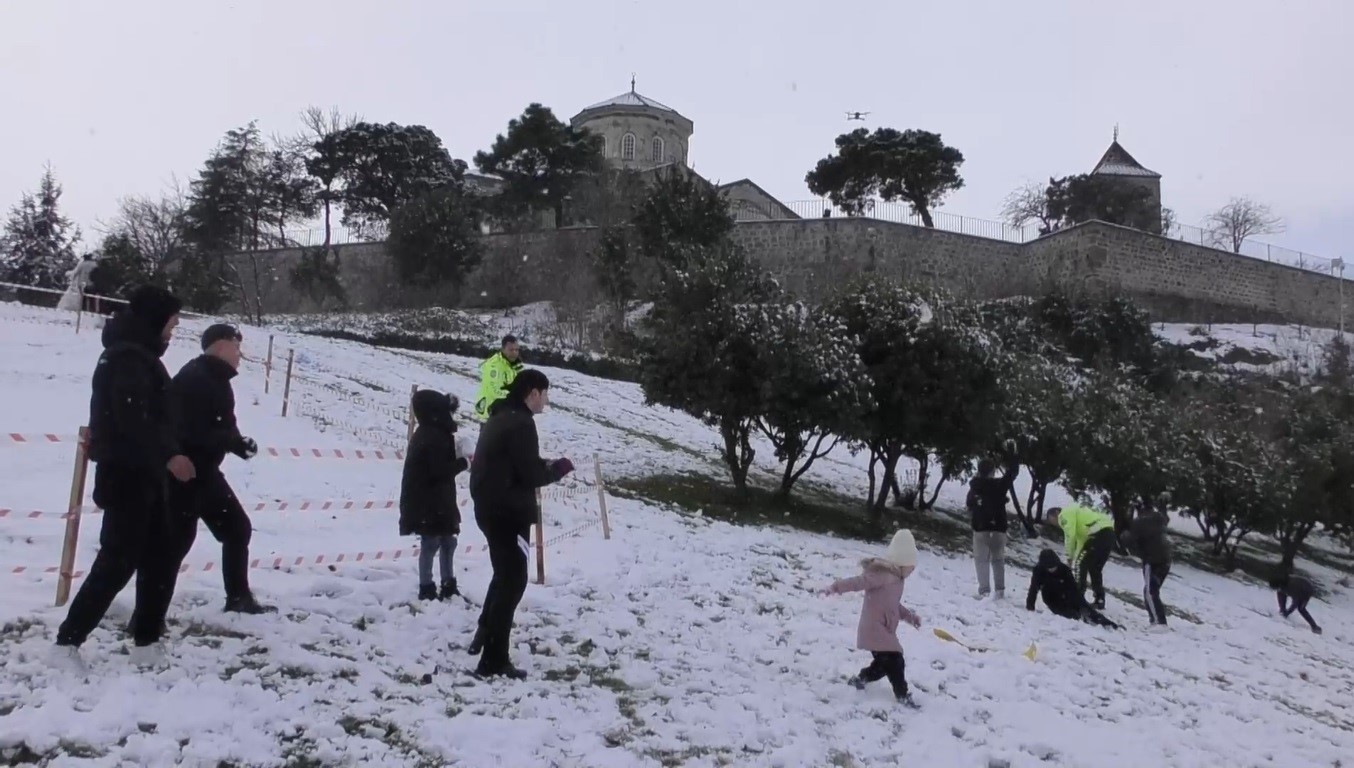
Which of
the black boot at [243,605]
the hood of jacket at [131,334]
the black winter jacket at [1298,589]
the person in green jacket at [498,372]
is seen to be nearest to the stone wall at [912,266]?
the black winter jacket at [1298,589]

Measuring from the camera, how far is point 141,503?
504 centimetres

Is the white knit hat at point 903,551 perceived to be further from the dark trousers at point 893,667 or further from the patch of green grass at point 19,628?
the patch of green grass at point 19,628

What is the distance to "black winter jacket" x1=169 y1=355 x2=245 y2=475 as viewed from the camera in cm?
565

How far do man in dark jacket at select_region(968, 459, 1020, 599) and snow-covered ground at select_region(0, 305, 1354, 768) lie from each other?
14.0 inches

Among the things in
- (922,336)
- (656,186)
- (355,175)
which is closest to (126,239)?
(355,175)

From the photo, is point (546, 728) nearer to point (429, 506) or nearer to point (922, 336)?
point (429, 506)

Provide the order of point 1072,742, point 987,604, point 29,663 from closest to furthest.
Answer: point 29,663
point 1072,742
point 987,604

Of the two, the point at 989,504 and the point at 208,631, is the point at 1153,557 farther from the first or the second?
the point at 208,631

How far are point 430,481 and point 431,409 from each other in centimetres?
54

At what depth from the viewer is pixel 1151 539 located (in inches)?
508

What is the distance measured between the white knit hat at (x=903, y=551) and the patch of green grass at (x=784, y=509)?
23.1ft

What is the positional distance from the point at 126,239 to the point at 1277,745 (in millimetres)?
37510

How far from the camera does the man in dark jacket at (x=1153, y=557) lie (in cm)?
1274

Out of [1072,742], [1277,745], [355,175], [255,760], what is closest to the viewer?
[255,760]
